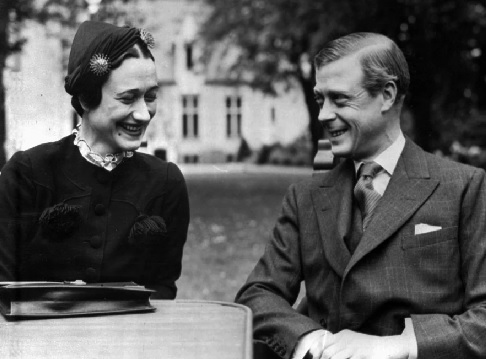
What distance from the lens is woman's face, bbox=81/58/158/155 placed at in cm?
276

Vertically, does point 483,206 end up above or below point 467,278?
above

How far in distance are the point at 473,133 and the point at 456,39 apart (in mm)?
15647

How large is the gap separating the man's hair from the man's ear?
0.05 feet

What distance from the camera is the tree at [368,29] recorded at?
14.4 feet

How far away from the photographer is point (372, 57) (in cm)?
273

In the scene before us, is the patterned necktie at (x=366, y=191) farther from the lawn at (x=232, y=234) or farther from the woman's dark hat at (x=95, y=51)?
the lawn at (x=232, y=234)

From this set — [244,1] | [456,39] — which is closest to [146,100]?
[456,39]

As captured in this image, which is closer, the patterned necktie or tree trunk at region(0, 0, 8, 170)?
the patterned necktie

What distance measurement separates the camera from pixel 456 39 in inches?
267

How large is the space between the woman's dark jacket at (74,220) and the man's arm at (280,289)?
0.39m

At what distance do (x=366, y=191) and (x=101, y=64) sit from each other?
3.28 feet

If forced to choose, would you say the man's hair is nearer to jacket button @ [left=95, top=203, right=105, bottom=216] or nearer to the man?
the man

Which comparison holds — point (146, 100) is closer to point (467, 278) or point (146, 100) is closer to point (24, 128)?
point (24, 128)

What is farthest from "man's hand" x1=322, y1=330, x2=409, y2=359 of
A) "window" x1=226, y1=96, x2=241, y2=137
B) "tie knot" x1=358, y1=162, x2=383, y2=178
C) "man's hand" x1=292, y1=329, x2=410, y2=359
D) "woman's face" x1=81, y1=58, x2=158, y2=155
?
"window" x1=226, y1=96, x2=241, y2=137
